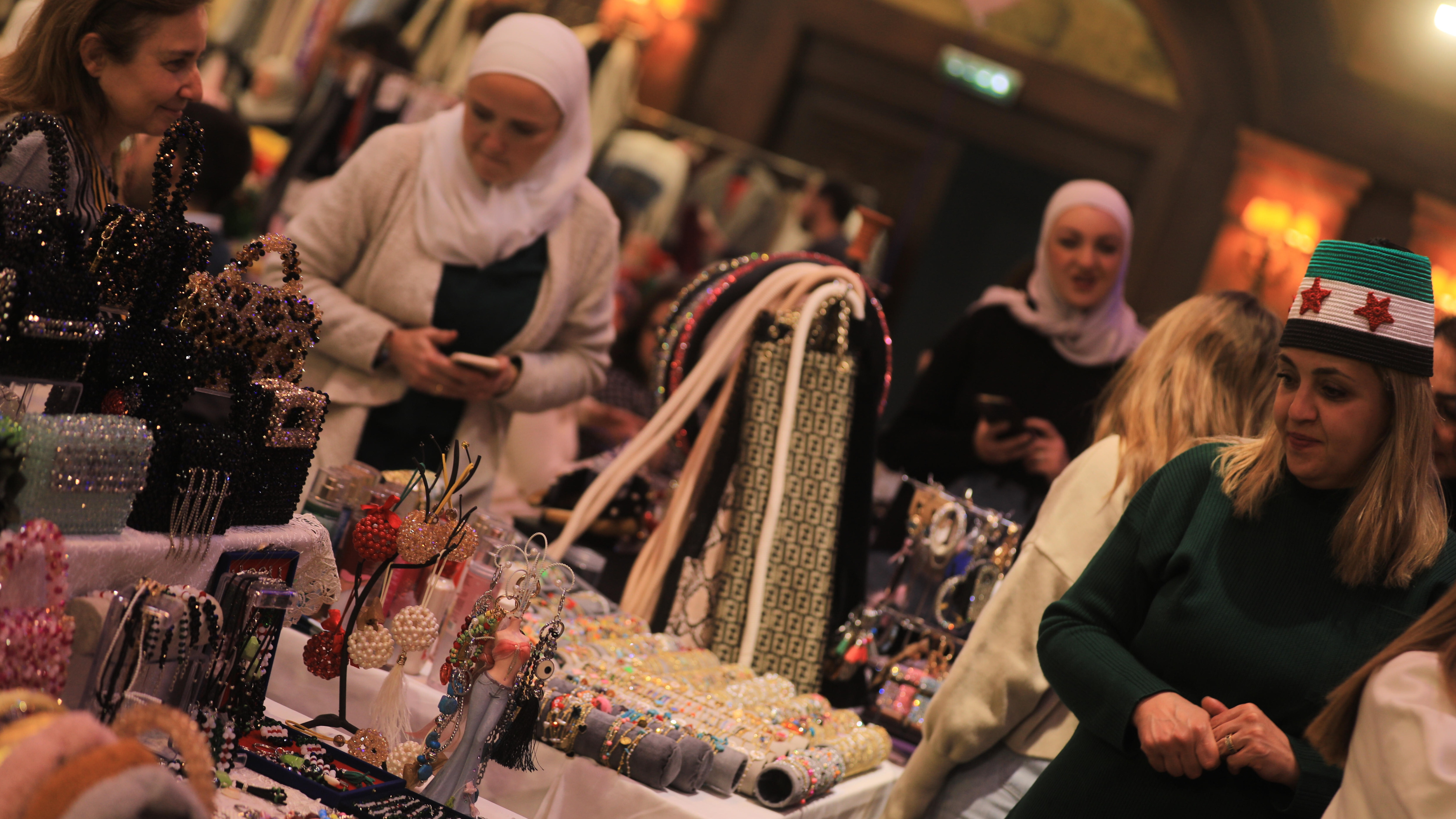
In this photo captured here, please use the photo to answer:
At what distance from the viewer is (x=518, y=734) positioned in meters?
1.62

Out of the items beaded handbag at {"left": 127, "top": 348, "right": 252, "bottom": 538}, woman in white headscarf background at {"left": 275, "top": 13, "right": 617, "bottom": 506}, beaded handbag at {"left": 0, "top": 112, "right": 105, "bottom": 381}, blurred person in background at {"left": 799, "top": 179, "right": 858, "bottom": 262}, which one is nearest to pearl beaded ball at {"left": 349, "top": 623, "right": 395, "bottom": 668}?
beaded handbag at {"left": 127, "top": 348, "right": 252, "bottom": 538}

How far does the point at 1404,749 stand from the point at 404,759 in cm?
114

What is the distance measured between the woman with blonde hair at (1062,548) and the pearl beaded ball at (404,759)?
2.83 ft

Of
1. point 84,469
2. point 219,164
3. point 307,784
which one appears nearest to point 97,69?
point 84,469

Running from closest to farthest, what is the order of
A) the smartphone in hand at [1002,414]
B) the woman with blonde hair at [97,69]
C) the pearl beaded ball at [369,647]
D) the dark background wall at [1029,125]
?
1. the woman with blonde hair at [97,69]
2. the pearl beaded ball at [369,647]
3. the smartphone in hand at [1002,414]
4. the dark background wall at [1029,125]

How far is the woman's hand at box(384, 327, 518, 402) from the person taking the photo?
2.46 m

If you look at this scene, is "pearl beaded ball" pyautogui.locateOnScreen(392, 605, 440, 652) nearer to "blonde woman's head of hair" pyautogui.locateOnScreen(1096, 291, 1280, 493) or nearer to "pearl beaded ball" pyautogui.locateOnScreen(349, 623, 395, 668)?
"pearl beaded ball" pyautogui.locateOnScreen(349, 623, 395, 668)

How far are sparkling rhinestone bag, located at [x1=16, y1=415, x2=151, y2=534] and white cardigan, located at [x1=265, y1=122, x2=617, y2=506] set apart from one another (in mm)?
1095

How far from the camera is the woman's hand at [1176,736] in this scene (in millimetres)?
1482

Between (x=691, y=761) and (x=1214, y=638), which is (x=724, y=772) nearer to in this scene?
(x=691, y=761)

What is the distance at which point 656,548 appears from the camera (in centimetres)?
259

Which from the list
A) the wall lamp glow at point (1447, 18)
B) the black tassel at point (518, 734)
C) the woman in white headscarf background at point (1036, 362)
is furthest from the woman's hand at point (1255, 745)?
the wall lamp glow at point (1447, 18)

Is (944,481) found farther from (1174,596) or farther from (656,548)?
(1174,596)

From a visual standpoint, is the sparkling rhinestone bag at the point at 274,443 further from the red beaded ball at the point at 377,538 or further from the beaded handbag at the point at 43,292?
the beaded handbag at the point at 43,292
